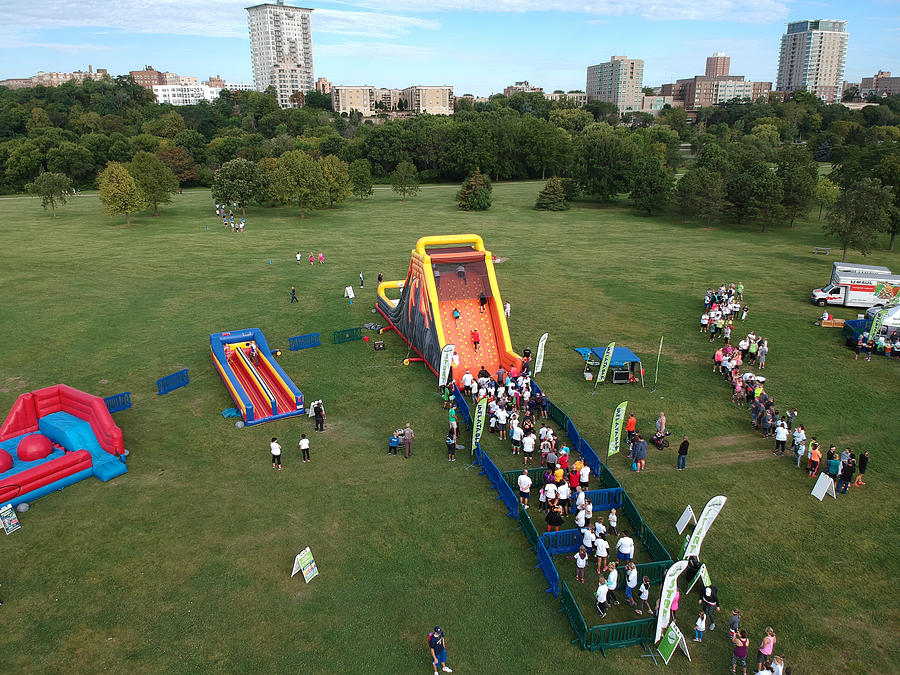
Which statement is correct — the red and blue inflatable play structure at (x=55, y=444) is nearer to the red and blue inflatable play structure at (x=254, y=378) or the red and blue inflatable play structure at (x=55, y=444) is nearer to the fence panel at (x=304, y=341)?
the red and blue inflatable play structure at (x=254, y=378)

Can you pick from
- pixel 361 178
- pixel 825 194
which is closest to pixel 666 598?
pixel 825 194

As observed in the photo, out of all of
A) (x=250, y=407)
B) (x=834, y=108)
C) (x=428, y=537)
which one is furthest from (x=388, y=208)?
(x=834, y=108)

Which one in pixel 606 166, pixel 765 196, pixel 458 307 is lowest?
pixel 458 307

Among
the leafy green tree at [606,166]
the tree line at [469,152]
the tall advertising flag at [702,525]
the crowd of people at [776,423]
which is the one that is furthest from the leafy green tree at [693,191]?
the tall advertising flag at [702,525]

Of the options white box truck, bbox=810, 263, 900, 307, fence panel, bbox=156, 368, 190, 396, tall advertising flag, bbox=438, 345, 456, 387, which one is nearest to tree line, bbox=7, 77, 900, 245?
white box truck, bbox=810, 263, 900, 307

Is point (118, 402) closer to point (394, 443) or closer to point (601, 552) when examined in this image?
point (394, 443)

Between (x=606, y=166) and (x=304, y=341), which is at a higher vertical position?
(x=606, y=166)
